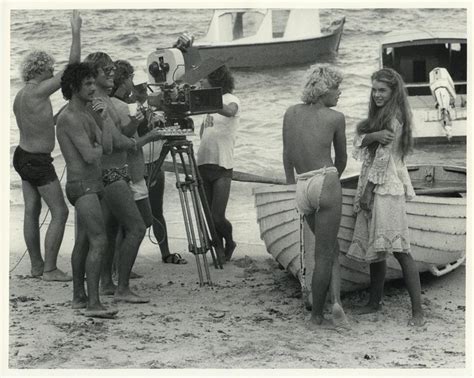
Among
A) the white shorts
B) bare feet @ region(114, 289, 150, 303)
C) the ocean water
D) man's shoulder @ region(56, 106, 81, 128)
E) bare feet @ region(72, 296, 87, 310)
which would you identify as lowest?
the ocean water

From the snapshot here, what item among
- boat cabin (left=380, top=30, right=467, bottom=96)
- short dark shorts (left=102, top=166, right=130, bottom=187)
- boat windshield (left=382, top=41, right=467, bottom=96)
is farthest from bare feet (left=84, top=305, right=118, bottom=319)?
boat windshield (left=382, top=41, right=467, bottom=96)

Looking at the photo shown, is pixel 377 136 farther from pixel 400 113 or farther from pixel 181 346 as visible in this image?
pixel 181 346

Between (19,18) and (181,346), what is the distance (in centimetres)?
2282

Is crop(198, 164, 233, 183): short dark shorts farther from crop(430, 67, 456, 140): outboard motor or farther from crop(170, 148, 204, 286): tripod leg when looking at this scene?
A: crop(430, 67, 456, 140): outboard motor

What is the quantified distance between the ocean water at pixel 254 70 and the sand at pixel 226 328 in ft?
26.6

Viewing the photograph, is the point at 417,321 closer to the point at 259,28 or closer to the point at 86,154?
the point at 86,154

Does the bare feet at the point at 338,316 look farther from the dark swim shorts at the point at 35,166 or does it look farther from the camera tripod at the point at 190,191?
the dark swim shorts at the point at 35,166

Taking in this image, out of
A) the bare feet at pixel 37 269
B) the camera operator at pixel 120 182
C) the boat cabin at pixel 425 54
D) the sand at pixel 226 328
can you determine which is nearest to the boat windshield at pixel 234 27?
the boat cabin at pixel 425 54

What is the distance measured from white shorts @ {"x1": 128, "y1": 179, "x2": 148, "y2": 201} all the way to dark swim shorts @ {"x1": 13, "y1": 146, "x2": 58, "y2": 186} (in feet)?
2.07

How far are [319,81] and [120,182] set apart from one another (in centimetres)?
130

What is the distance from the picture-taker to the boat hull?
21.8 m

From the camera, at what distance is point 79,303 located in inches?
212

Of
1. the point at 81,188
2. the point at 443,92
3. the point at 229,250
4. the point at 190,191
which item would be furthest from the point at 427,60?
the point at 81,188
